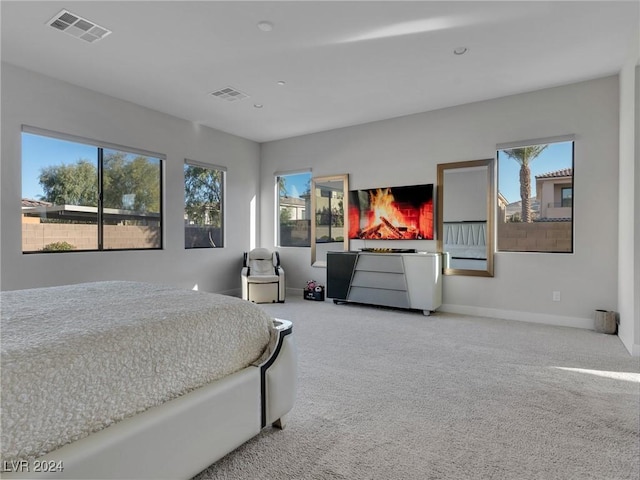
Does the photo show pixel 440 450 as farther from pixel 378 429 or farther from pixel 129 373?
pixel 129 373

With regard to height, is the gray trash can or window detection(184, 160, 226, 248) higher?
window detection(184, 160, 226, 248)

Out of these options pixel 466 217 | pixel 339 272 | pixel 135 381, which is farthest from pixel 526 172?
pixel 135 381

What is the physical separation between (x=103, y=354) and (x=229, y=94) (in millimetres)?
3927

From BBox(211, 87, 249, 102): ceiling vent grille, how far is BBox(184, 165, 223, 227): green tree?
1.49m

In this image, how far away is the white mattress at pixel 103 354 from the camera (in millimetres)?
1056

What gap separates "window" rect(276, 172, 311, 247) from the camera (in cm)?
643

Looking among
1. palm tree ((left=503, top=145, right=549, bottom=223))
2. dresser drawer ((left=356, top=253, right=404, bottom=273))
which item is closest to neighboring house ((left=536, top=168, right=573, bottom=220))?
palm tree ((left=503, top=145, right=549, bottom=223))

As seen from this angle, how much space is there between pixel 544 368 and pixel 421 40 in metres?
3.01

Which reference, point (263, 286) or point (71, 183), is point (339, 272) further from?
point (71, 183)

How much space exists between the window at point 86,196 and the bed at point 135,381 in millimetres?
2421

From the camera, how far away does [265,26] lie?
296 cm

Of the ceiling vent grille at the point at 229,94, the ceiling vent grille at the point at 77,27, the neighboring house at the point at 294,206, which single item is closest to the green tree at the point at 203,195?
the neighboring house at the point at 294,206

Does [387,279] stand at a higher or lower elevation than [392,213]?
lower

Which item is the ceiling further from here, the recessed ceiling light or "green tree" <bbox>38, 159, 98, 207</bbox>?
"green tree" <bbox>38, 159, 98, 207</bbox>
